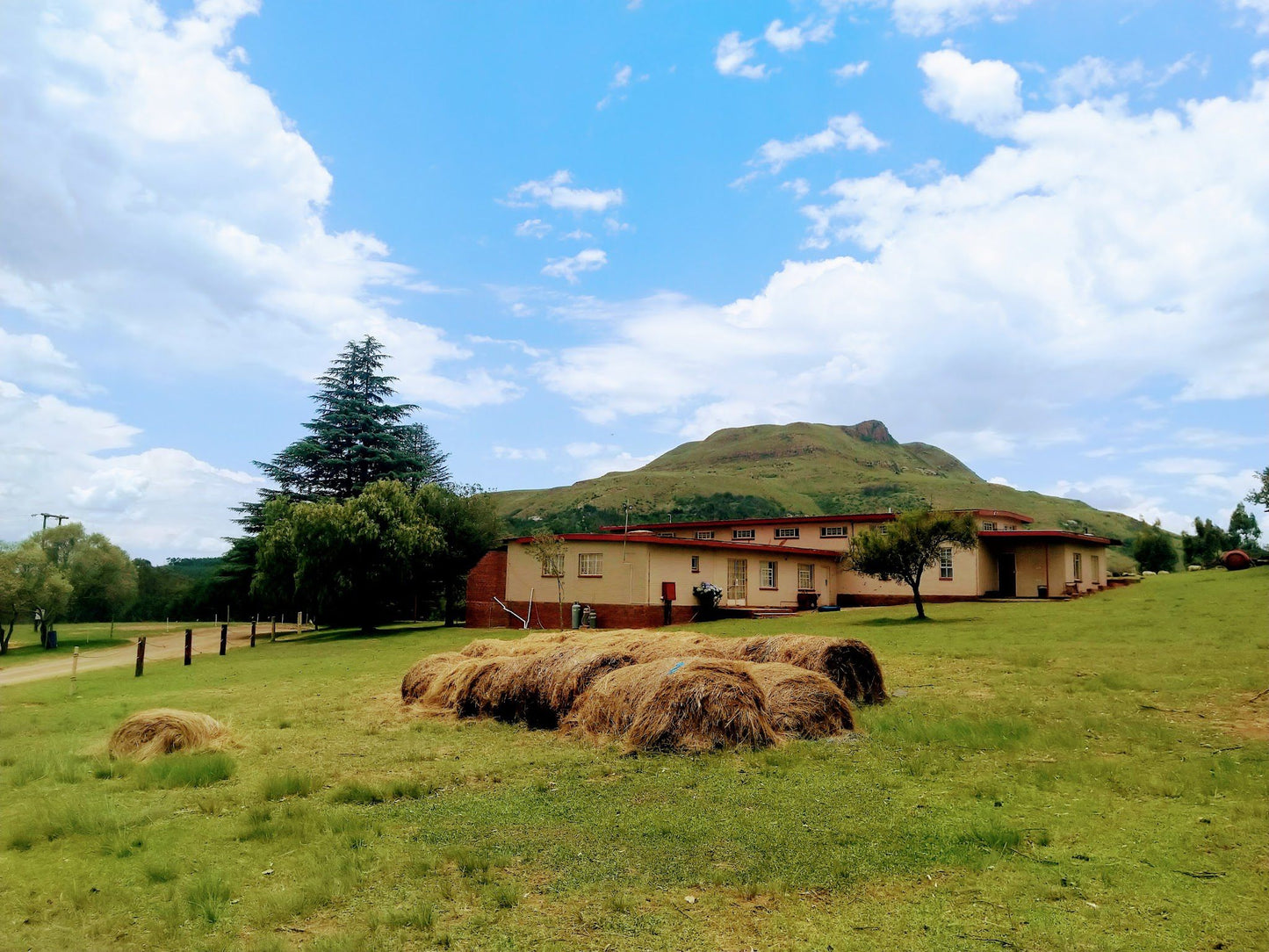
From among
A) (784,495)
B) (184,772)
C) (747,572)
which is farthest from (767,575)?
(784,495)

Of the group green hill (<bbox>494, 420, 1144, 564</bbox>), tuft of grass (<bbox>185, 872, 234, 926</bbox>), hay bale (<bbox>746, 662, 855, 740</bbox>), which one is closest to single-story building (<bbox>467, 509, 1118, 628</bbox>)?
hay bale (<bbox>746, 662, 855, 740</bbox>)

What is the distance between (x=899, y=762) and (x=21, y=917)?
7.36 meters

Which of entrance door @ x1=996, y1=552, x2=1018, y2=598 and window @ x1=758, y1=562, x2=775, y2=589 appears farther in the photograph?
entrance door @ x1=996, y1=552, x2=1018, y2=598

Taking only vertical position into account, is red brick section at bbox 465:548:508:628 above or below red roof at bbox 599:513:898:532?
below

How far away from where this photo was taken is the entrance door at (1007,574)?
38.1 meters

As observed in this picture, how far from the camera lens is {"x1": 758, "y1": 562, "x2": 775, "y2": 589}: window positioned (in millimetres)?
36062

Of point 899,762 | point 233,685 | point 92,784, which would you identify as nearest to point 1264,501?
point 899,762

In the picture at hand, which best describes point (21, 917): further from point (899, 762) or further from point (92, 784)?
point (899, 762)

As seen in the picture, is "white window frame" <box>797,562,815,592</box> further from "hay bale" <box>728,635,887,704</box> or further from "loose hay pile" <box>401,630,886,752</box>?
"hay bale" <box>728,635,887,704</box>

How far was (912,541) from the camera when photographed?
2723 centimetres

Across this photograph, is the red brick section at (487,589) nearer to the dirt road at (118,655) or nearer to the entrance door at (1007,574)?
the dirt road at (118,655)

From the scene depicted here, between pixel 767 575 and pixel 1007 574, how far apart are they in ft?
39.9

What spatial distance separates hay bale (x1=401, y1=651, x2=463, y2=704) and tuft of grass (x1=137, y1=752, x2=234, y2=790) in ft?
14.6

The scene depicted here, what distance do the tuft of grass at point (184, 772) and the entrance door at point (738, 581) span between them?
2768cm
